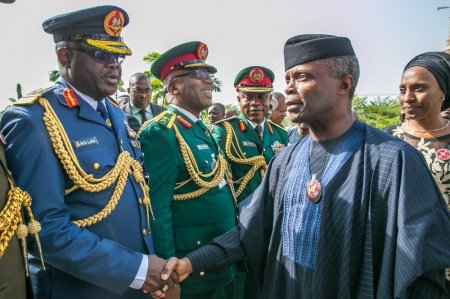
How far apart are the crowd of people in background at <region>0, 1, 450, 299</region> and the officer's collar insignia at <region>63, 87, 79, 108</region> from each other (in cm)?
1

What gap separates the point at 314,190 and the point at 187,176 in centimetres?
148

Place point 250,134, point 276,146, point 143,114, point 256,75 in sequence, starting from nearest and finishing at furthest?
point 250,134
point 276,146
point 256,75
point 143,114

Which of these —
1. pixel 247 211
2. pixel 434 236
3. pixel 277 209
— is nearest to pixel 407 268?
pixel 434 236

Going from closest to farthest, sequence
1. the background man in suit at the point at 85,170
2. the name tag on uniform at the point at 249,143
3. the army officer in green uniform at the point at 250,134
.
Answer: the background man in suit at the point at 85,170 < the army officer in green uniform at the point at 250,134 < the name tag on uniform at the point at 249,143

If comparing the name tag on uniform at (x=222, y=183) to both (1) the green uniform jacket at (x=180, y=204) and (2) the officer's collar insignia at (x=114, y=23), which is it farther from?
(2) the officer's collar insignia at (x=114, y=23)

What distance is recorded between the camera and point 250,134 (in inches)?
194

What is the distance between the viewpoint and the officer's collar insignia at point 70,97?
2336 millimetres

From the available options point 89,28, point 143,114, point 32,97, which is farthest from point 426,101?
point 143,114

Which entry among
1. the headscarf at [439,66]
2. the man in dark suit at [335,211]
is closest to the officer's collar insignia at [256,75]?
the headscarf at [439,66]

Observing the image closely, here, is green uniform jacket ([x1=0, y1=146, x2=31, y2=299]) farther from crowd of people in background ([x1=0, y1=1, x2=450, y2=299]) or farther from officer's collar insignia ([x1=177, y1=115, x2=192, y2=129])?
officer's collar insignia ([x1=177, y1=115, x2=192, y2=129])

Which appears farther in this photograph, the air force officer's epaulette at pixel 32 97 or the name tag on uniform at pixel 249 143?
the name tag on uniform at pixel 249 143

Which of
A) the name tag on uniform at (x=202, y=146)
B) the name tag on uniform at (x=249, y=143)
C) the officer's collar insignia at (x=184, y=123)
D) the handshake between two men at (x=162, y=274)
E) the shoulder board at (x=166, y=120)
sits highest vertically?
the shoulder board at (x=166, y=120)

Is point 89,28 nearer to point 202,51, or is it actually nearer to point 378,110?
point 202,51

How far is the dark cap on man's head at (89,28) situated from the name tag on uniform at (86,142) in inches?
23.2
